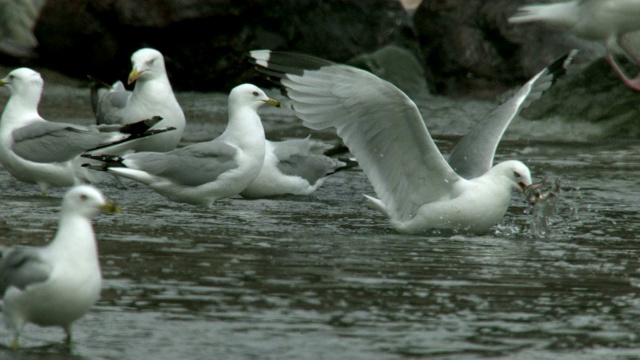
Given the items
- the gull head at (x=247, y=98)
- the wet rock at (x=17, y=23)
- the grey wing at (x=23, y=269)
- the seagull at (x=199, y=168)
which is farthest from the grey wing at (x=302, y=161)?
the wet rock at (x=17, y=23)

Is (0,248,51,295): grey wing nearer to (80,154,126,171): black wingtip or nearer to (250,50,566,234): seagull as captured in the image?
(250,50,566,234): seagull

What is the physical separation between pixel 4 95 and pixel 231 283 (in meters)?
9.19

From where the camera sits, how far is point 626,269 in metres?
6.31

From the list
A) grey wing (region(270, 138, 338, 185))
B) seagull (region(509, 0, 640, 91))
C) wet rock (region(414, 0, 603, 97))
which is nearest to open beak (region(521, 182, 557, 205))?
grey wing (region(270, 138, 338, 185))

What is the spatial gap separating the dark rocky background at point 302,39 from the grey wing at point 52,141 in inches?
259

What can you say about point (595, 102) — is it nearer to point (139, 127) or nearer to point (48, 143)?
point (139, 127)

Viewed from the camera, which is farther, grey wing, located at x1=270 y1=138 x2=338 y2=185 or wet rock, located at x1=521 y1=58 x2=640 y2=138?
wet rock, located at x1=521 y1=58 x2=640 y2=138

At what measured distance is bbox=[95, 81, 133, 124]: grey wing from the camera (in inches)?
385

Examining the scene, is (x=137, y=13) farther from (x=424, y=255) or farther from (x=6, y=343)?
(x=6, y=343)

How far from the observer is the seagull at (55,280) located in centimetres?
441

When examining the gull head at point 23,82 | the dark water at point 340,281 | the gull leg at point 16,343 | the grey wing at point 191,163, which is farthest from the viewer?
the gull head at point 23,82

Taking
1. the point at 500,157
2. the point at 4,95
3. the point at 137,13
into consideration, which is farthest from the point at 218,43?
the point at 500,157

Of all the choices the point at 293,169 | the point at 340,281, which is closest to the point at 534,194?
the point at 340,281

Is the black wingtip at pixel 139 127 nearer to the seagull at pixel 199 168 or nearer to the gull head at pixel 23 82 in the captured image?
the seagull at pixel 199 168
